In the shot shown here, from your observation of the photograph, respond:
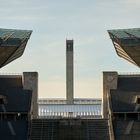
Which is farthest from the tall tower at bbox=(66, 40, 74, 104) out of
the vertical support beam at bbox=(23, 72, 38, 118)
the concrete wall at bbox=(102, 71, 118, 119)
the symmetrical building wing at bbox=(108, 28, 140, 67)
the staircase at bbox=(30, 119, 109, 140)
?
the symmetrical building wing at bbox=(108, 28, 140, 67)

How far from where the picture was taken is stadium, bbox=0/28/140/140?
88188 mm

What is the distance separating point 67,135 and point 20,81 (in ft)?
58.2

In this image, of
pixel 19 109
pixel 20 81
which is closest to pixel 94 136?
pixel 19 109

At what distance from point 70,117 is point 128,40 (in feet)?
57.8

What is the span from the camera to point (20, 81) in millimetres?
103000

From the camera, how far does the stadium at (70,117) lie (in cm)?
8819

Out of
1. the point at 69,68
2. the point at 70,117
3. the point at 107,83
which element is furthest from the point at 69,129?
the point at 69,68

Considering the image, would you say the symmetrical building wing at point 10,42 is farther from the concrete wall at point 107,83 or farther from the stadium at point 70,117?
the concrete wall at point 107,83

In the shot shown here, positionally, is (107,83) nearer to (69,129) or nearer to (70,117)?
(70,117)

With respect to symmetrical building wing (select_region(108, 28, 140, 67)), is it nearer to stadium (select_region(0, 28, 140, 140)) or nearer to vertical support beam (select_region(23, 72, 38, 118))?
stadium (select_region(0, 28, 140, 140))

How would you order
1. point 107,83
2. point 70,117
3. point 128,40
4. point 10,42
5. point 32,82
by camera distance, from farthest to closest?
point 32,82 < point 107,83 < point 70,117 < point 10,42 < point 128,40

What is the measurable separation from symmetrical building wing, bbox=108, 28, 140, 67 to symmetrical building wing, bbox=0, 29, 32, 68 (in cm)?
1396

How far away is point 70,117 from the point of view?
96.3 metres

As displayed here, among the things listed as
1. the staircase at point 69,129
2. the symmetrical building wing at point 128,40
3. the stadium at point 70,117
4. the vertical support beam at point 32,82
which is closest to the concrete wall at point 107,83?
the stadium at point 70,117
